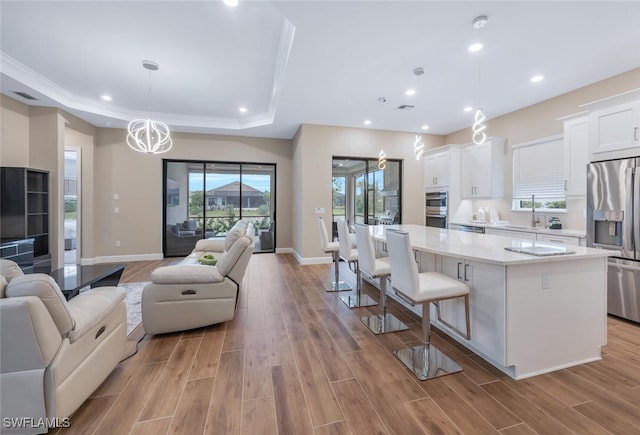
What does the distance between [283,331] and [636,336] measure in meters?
3.50

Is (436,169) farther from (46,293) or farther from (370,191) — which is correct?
(46,293)

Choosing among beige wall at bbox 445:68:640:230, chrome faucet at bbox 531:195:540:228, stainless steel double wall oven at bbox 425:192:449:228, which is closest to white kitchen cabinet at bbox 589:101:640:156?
beige wall at bbox 445:68:640:230

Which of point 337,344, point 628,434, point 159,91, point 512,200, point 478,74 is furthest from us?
point 512,200

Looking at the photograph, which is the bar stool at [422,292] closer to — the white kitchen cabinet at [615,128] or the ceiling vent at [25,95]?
the white kitchen cabinet at [615,128]

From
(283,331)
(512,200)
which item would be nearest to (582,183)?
(512,200)

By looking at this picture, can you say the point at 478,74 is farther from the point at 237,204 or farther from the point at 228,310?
the point at 237,204

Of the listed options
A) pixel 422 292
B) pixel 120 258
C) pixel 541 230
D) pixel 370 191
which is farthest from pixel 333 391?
pixel 120 258

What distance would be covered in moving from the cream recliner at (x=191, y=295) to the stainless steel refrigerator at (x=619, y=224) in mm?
4168

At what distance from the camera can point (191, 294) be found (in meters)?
2.79

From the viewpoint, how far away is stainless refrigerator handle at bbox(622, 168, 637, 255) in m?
3.04

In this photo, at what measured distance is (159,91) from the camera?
15.6 ft

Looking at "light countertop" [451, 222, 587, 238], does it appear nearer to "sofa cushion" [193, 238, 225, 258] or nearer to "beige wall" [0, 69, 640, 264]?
"beige wall" [0, 69, 640, 264]

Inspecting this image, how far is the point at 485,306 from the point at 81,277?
419 centimetres

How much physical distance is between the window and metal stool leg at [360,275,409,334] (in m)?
3.63
